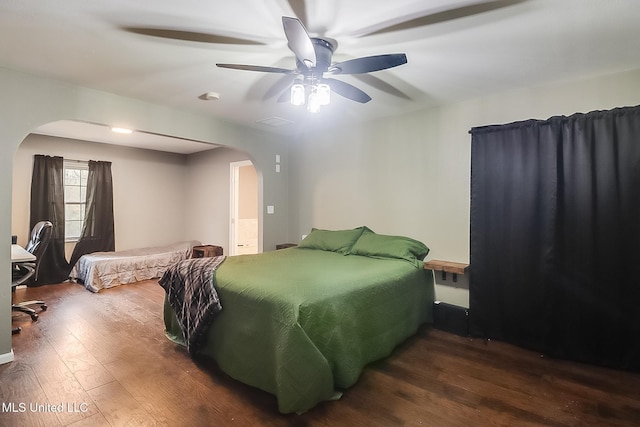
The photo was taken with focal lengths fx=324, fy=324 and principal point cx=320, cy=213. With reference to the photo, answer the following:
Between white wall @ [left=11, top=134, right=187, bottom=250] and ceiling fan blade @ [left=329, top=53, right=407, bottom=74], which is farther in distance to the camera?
white wall @ [left=11, top=134, right=187, bottom=250]

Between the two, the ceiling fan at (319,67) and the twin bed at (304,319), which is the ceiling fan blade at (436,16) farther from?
the twin bed at (304,319)

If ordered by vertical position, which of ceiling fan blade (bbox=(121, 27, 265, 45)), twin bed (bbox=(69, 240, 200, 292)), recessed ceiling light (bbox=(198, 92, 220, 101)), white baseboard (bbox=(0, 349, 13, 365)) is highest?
recessed ceiling light (bbox=(198, 92, 220, 101))

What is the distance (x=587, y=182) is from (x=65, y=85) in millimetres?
4445

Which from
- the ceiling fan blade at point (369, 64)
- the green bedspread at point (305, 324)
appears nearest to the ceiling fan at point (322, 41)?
the ceiling fan blade at point (369, 64)

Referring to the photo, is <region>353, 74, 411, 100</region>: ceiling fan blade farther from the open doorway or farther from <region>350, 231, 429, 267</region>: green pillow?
the open doorway

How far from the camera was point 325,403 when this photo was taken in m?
2.04

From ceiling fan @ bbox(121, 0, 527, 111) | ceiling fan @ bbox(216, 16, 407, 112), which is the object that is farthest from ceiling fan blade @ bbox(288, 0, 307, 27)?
ceiling fan @ bbox(216, 16, 407, 112)

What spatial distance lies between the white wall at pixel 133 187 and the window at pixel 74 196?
183 mm

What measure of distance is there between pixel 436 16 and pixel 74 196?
19.8ft

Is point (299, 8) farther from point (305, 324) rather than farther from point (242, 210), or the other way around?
point (242, 210)

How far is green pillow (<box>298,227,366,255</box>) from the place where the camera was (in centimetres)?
378

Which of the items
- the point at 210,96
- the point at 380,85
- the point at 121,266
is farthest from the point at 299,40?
the point at 121,266

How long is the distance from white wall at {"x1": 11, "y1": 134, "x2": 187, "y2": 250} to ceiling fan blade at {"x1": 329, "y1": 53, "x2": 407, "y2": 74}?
5.26 metres

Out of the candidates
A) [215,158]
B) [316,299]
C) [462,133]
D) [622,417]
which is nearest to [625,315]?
[622,417]
